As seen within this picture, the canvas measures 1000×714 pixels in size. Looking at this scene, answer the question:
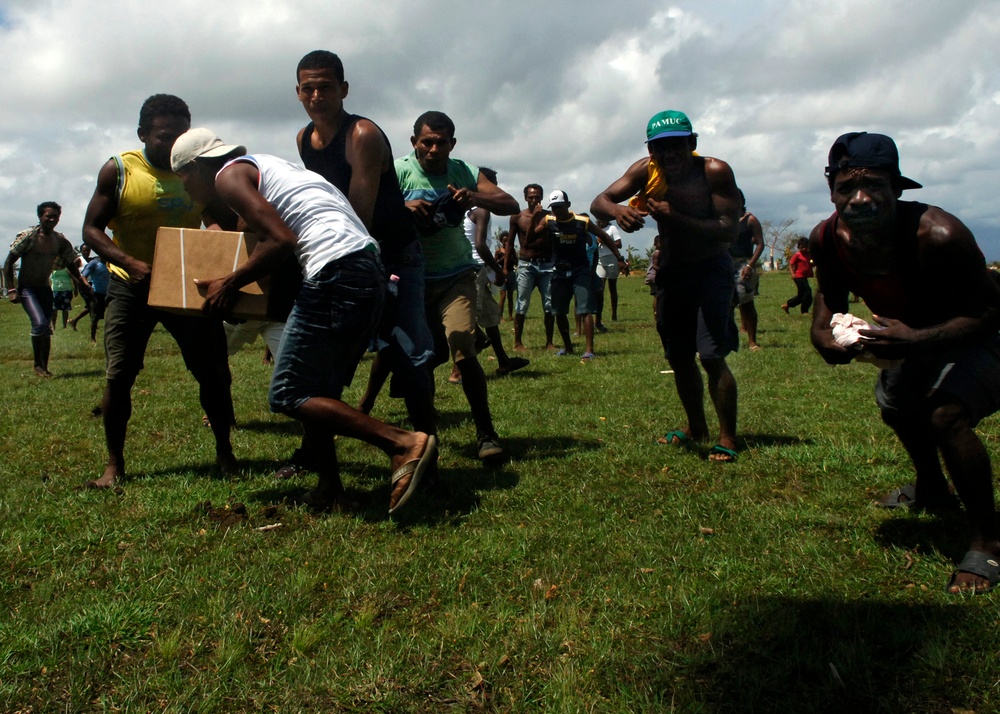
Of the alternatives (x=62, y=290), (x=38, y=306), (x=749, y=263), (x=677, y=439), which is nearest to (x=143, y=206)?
(x=677, y=439)

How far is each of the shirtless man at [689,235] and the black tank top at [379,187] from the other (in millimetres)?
1191

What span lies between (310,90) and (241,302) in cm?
118

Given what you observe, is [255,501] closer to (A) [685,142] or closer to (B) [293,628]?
(B) [293,628]

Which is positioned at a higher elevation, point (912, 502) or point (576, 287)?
point (576, 287)

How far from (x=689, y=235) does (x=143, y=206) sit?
3.17 meters

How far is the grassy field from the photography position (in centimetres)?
263

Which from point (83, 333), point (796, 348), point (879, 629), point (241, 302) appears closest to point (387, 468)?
point (241, 302)

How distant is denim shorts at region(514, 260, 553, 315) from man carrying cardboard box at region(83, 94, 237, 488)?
21.2 feet

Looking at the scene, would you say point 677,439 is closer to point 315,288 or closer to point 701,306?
point 701,306

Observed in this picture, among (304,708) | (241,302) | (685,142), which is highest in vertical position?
(685,142)

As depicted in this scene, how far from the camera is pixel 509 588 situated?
334 centimetres

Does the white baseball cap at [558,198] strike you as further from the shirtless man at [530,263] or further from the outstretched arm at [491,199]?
the outstretched arm at [491,199]

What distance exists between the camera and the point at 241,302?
403cm

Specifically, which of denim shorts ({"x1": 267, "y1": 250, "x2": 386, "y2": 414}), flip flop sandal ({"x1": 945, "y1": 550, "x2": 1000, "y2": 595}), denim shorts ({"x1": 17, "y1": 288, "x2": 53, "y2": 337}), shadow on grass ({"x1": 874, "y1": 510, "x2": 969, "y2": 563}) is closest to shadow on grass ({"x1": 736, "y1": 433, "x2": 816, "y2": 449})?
shadow on grass ({"x1": 874, "y1": 510, "x2": 969, "y2": 563})
